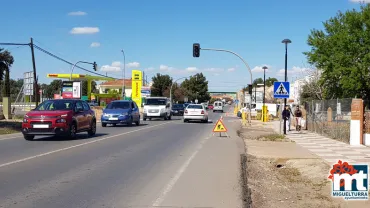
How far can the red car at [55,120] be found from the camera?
17.6 metres

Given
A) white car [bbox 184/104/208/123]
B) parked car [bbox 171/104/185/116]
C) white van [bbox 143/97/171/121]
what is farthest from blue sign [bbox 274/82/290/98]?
parked car [bbox 171/104/185/116]

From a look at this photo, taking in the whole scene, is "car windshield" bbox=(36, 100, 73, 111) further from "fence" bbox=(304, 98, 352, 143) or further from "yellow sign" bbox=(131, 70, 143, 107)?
"yellow sign" bbox=(131, 70, 143, 107)

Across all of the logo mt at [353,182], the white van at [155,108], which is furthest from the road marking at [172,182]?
the white van at [155,108]

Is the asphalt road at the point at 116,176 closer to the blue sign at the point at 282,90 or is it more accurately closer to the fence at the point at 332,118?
the fence at the point at 332,118

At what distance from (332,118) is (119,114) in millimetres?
13070

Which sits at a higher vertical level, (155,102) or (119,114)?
(155,102)

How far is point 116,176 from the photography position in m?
10.1

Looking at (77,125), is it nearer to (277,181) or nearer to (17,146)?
(17,146)

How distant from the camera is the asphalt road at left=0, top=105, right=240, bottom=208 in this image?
7723mm

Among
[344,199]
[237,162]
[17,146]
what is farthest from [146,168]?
[17,146]

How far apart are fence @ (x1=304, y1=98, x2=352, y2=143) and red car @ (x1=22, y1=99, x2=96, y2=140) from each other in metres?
11.8

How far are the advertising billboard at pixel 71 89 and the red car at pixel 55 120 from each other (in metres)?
27.9

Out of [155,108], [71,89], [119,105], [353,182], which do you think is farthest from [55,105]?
[71,89]

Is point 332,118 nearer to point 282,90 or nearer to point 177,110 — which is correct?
point 282,90
